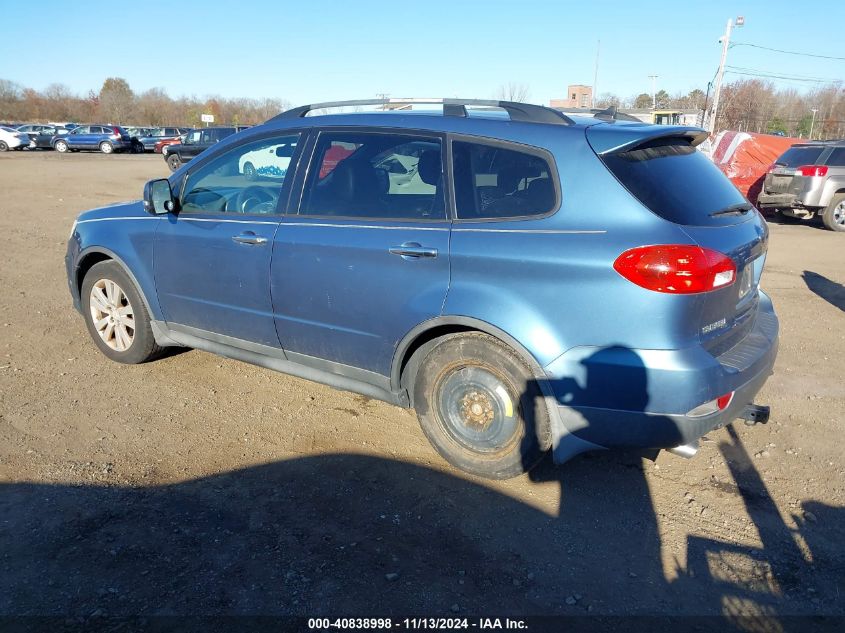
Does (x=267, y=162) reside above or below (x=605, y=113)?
below

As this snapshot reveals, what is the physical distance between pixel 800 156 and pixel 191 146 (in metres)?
20.4

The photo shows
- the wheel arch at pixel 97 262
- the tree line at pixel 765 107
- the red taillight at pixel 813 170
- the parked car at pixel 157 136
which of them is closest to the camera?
the wheel arch at pixel 97 262

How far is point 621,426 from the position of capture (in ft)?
10.0

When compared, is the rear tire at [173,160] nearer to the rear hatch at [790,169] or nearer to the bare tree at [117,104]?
the rear hatch at [790,169]

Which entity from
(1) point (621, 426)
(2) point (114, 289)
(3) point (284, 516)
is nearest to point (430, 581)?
(3) point (284, 516)

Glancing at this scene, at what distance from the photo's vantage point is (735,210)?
11.1 ft

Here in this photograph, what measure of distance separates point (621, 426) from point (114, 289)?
151 inches

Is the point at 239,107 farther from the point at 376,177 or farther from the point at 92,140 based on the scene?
the point at 376,177

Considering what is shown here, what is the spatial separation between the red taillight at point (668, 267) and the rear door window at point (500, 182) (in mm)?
476

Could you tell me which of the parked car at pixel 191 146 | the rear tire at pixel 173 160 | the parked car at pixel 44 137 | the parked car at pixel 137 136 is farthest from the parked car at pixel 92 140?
the rear tire at pixel 173 160

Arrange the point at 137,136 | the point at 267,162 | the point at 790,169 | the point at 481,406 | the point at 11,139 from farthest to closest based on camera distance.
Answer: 1. the point at 137,136
2. the point at 11,139
3. the point at 790,169
4. the point at 267,162
5. the point at 481,406

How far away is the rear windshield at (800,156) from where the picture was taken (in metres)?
13.2

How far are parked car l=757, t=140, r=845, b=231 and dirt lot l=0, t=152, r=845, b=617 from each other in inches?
380

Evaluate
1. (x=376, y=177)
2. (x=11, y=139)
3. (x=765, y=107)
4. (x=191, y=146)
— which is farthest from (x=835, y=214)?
(x=765, y=107)
